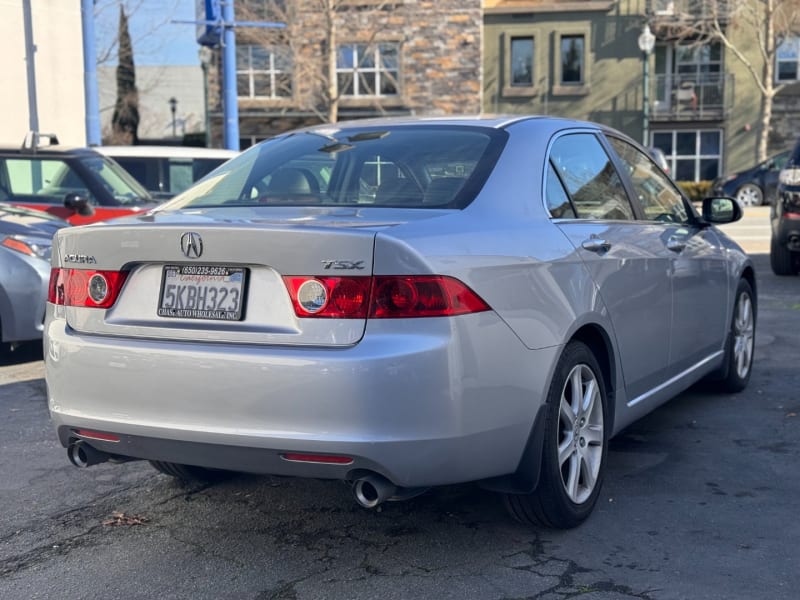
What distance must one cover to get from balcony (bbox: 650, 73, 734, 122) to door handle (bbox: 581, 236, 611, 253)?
112ft

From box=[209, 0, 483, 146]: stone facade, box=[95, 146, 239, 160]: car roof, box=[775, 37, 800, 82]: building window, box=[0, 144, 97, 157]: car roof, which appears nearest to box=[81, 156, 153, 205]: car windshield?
box=[0, 144, 97, 157]: car roof

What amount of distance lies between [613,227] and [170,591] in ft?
7.56

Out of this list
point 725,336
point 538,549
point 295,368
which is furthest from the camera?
point 725,336

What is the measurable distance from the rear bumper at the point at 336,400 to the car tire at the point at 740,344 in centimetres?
275

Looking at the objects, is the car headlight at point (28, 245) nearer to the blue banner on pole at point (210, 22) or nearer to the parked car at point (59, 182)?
the parked car at point (59, 182)

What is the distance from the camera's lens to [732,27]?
3616 cm

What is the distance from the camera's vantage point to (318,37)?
33.7m

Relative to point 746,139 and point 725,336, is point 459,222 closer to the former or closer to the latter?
point 725,336

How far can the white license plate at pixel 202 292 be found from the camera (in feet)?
10.6

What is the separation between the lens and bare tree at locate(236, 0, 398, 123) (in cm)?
3125

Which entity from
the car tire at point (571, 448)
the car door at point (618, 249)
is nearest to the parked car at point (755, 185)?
the car door at point (618, 249)

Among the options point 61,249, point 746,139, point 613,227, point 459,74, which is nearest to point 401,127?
point 613,227

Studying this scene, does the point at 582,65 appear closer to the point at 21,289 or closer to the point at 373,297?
the point at 21,289

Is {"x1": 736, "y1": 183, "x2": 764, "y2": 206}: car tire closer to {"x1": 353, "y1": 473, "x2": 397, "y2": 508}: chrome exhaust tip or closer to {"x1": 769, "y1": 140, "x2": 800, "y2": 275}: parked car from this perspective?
{"x1": 769, "y1": 140, "x2": 800, "y2": 275}: parked car
